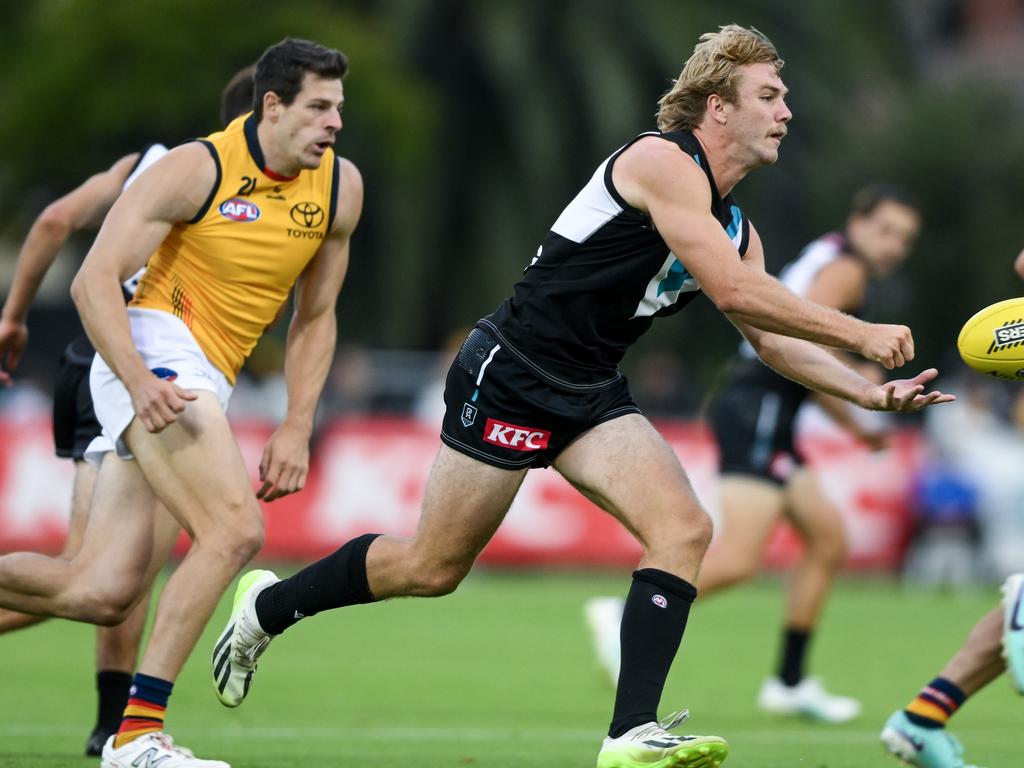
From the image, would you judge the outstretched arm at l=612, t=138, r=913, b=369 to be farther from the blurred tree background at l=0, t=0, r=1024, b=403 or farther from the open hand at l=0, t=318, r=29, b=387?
the blurred tree background at l=0, t=0, r=1024, b=403

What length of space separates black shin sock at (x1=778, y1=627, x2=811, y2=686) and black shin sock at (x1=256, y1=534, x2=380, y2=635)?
3458mm

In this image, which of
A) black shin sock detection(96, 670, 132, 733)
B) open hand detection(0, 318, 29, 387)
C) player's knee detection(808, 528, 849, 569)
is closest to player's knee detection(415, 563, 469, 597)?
black shin sock detection(96, 670, 132, 733)

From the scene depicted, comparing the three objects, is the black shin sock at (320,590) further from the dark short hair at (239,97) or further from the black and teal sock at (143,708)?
the dark short hair at (239,97)

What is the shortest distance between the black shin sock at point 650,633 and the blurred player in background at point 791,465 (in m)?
3.32

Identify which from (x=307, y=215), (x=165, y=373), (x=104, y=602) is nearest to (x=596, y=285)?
(x=307, y=215)

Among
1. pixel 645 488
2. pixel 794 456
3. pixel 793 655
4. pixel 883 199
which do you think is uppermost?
pixel 883 199

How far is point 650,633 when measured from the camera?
599cm

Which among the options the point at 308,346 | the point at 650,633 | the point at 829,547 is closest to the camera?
the point at 650,633

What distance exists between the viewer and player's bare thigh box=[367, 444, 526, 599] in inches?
246

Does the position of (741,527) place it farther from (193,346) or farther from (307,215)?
(193,346)

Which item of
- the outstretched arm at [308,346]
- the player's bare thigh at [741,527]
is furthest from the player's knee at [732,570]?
the outstretched arm at [308,346]

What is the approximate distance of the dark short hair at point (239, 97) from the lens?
7438 millimetres

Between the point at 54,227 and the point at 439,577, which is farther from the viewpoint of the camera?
the point at 54,227

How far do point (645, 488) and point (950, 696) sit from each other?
4.34 feet
